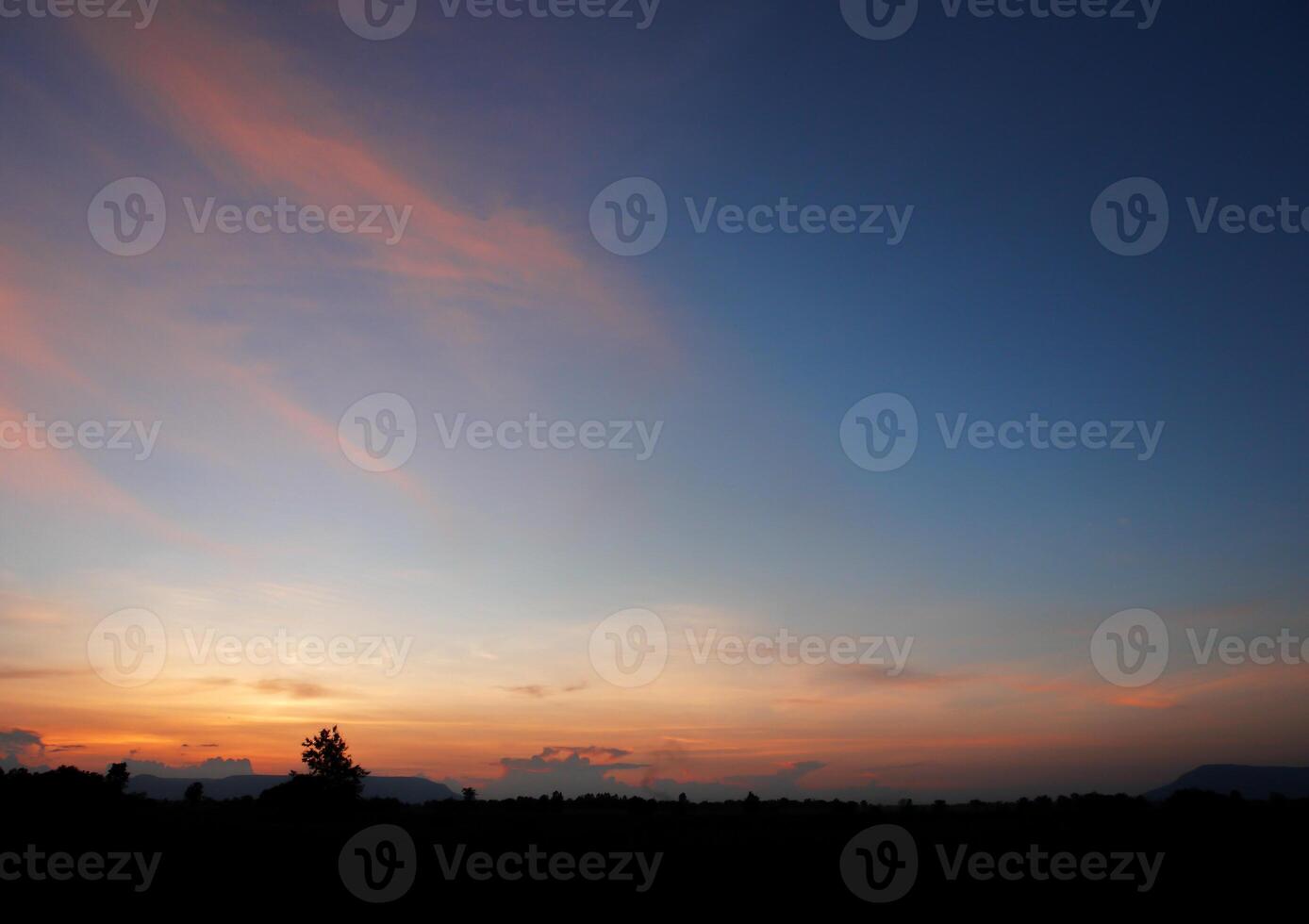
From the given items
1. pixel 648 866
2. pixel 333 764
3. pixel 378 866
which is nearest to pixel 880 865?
pixel 648 866

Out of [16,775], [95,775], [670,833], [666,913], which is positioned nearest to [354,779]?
[95,775]

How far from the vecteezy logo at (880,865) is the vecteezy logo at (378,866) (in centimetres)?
2283

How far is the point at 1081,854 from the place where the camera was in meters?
52.8

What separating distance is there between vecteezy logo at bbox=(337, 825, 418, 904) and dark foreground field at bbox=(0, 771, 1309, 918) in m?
0.17

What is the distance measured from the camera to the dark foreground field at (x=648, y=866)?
39188 mm

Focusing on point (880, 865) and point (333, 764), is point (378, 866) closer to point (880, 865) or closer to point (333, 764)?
point (880, 865)

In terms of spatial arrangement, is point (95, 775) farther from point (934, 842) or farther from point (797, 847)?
point (934, 842)

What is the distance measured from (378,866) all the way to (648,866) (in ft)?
50.2

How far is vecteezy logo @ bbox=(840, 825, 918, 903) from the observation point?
41938mm

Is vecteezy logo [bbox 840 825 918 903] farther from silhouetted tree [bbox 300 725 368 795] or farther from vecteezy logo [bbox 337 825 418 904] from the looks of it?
silhouetted tree [bbox 300 725 368 795]

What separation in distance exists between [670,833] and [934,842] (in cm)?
2028

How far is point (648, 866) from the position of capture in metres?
49.0

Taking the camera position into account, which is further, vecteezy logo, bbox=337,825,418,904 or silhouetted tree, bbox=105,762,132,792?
silhouetted tree, bbox=105,762,132,792

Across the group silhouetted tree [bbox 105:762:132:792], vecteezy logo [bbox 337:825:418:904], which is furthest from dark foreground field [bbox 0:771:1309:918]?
silhouetted tree [bbox 105:762:132:792]
